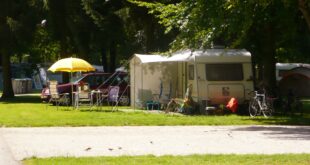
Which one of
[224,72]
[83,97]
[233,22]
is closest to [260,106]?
[224,72]

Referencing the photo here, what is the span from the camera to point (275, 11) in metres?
20.9

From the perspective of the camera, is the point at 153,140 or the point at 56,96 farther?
the point at 56,96

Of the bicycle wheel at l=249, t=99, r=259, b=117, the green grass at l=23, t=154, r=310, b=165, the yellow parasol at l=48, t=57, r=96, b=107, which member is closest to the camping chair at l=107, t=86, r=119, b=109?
the yellow parasol at l=48, t=57, r=96, b=107

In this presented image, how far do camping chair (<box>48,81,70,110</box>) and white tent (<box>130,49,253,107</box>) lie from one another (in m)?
3.34

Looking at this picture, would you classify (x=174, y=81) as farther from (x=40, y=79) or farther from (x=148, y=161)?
(x=40, y=79)

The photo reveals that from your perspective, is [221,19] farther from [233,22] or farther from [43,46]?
[43,46]

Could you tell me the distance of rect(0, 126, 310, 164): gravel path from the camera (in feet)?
37.5

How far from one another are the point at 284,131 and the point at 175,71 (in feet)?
35.9

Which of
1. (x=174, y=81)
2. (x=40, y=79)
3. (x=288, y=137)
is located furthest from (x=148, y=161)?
(x=40, y=79)

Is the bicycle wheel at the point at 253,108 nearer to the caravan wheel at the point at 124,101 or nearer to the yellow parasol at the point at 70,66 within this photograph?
the yellow parasol at the point at 70,66

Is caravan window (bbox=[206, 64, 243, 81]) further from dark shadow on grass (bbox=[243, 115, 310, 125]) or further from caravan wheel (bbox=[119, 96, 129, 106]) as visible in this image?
caravan wheel (bbox=[119, 96, 129, 106])

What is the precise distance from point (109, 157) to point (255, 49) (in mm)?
16850

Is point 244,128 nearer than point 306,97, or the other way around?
point 244,128

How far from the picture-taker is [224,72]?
22953 millimetres
